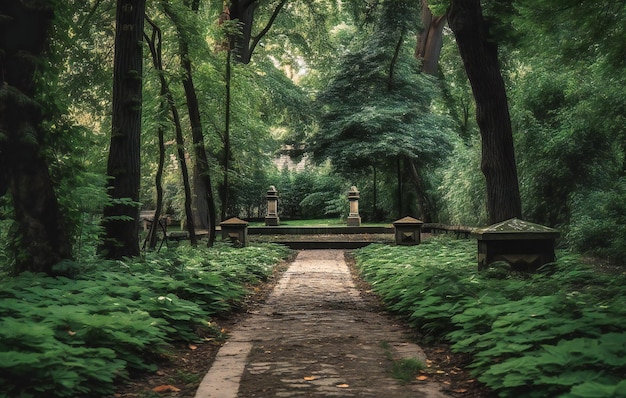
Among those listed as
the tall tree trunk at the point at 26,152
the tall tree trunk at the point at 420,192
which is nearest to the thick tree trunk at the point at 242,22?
the tall tree trunk at the point at 420,192

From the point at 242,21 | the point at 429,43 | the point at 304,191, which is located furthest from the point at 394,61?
the point at 304,191

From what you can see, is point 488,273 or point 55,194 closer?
point 55,194

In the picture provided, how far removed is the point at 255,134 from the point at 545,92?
10372 millimetres

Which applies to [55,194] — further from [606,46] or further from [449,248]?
[449,248]

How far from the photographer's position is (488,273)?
8250 mm

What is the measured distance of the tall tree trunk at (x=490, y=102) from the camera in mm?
10602

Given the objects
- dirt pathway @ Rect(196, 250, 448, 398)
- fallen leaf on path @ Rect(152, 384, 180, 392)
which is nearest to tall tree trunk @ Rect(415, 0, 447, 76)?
dirt pathway @ Rect(196, 250, 448, 398)

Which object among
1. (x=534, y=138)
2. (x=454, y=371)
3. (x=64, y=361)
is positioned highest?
(x=534, y=138)

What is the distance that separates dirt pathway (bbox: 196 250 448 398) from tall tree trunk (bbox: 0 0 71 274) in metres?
2.49

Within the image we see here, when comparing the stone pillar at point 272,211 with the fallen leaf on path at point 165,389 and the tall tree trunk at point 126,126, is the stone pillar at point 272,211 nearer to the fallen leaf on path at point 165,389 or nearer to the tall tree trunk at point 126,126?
the tall tree trunk at point 126,126

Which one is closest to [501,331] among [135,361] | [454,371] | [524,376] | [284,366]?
[454,371]

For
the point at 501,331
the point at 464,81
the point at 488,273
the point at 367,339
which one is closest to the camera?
the point at 501,331

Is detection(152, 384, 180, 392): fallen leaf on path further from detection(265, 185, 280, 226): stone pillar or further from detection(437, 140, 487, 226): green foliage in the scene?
detection(265, 185, 280, 226): stone pillar

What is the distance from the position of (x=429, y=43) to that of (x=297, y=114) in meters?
6.81
